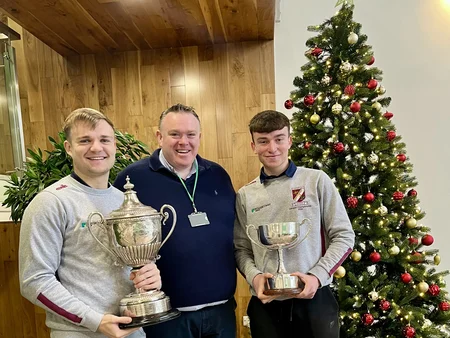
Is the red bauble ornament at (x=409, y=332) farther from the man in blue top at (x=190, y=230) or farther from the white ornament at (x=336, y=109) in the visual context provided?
the white ornament at (x=336, y=109)

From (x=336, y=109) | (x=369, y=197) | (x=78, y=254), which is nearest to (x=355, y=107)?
(x=336, y=109)

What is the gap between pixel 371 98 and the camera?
262 cm

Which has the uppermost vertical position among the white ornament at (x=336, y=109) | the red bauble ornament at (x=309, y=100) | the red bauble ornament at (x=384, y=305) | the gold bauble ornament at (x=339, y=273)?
the red bauble ornament at (x=309, y=100)

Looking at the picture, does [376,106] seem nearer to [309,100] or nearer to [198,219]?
[309,100]

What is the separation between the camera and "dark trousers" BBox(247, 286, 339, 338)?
173cm

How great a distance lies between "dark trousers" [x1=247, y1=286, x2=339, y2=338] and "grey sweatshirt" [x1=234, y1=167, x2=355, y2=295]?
11 cm

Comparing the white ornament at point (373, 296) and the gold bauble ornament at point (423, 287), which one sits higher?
the gold bauble ornament at point (423, 287)

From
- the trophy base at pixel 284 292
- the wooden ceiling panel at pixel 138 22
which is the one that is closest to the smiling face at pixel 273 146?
the trophy base at pixel 284 292

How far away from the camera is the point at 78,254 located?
1.39m

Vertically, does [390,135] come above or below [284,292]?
above

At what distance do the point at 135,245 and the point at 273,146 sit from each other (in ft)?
2.46

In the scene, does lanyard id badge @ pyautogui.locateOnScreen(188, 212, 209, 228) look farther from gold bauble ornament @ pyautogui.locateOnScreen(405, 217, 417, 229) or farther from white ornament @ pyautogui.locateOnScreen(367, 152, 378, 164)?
gold bauble ornament @ pyautogui.locateOnScreen(405, 217, 417, 229)

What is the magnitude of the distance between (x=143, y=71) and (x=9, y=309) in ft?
7.80

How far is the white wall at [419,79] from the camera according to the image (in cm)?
352
